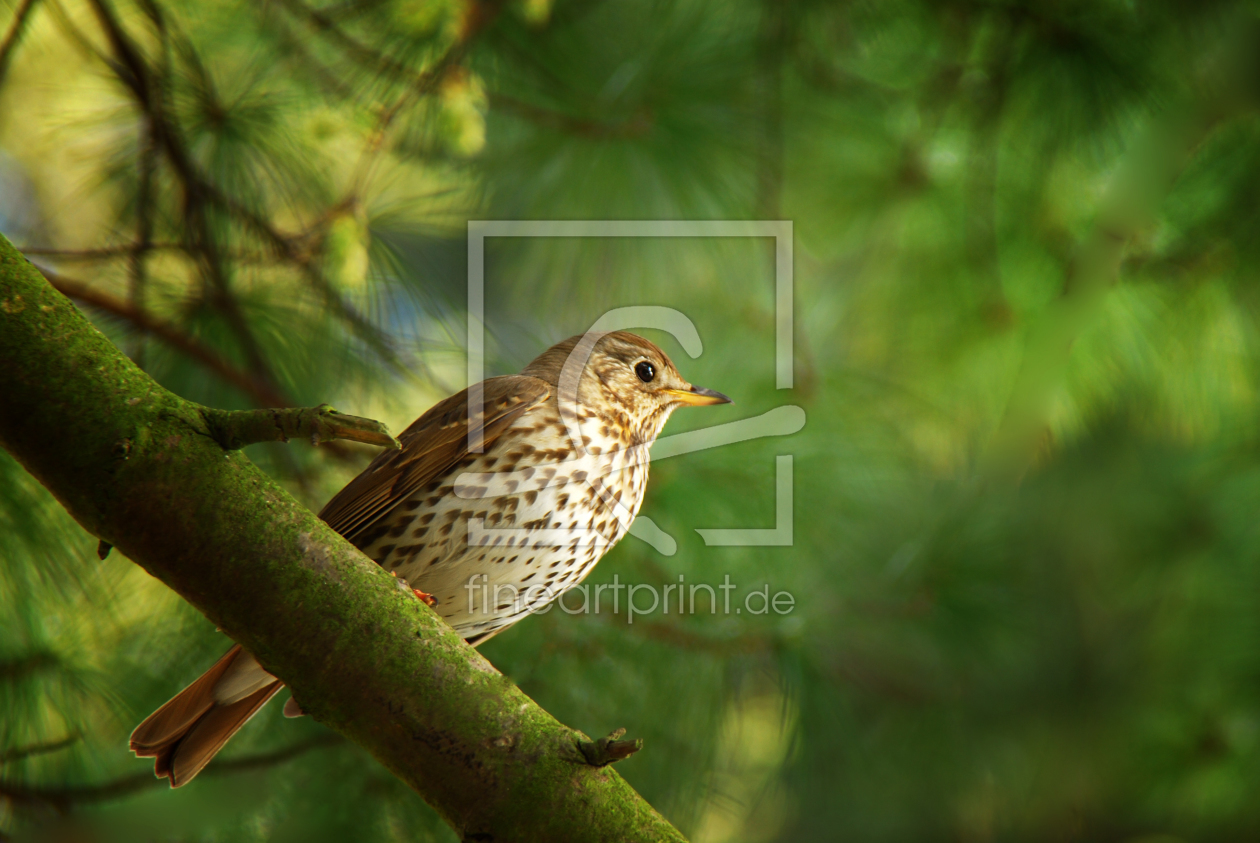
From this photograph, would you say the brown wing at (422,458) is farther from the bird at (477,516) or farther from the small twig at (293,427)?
the small twig at (293,427)

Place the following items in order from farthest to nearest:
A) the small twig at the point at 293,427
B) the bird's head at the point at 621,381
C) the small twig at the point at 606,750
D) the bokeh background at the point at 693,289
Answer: the bokeh background at the point at 693,289 → the bird's head at the point at 621,381 → the small twig at the point at 606,750 → the small twig at the point at 293,427

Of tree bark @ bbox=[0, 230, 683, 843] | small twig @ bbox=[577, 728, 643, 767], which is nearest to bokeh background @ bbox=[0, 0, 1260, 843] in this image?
tree bark @ bbox=[0, 230, 683, 843]

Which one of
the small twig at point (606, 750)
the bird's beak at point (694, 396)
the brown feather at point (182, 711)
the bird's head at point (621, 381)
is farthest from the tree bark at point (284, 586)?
the bird's beak at point (694, 396)

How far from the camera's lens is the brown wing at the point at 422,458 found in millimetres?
1734

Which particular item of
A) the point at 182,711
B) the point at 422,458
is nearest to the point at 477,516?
the point at 422,458

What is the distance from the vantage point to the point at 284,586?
46.9 inches

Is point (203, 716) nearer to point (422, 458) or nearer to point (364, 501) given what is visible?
point (364, 501)

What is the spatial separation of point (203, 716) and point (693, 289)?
157 centimetres

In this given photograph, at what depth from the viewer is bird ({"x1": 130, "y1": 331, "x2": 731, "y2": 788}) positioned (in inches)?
64.9

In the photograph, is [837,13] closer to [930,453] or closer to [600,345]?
[600,345]

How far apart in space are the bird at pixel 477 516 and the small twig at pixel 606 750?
449 millimetres

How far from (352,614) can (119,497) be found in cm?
30

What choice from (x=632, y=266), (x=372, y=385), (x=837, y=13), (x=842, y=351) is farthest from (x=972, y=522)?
(x=372, y=385)

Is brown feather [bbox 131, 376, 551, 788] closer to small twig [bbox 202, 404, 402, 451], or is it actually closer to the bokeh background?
the bokeh background
